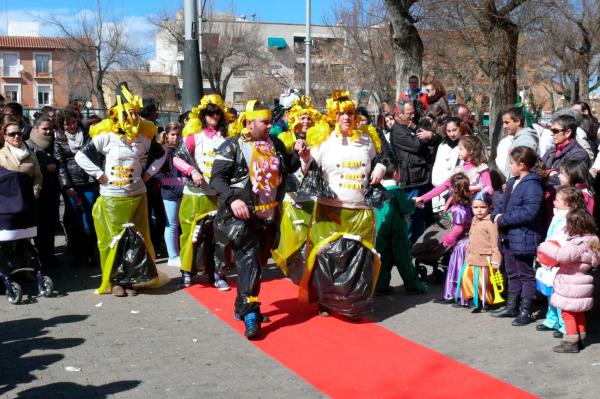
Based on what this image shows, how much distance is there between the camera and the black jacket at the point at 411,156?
8898 millimetres

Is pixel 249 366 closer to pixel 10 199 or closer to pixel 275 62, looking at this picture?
pixel 10 199

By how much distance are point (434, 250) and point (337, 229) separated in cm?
167

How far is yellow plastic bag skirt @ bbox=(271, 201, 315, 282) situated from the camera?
7.54m

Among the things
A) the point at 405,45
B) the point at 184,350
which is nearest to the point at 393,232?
the point at 184,350

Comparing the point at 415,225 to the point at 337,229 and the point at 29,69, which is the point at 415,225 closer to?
the point at 337,229

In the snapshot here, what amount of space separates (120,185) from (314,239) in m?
2.15

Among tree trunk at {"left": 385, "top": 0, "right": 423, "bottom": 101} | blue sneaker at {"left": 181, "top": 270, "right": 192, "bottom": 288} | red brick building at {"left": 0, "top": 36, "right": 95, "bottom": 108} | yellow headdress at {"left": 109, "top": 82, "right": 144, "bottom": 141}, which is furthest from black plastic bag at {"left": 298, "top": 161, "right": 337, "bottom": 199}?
red brick building at {"left": 0, "top": 36, "right": 95, "bottom": 108}

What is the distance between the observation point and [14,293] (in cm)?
724

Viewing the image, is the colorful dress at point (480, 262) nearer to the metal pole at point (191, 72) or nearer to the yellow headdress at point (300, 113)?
the yellow headdress at point (300, 113)

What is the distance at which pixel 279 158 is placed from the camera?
254 inches

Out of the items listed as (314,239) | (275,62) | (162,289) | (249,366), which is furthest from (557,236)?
(275,62)

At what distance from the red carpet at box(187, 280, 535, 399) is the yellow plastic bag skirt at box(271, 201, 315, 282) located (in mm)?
640

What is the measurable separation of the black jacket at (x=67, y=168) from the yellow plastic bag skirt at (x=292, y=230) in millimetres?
2658

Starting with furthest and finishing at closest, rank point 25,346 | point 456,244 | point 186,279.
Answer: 1. point 186,279
2. point 456,244
3. point 25,346
